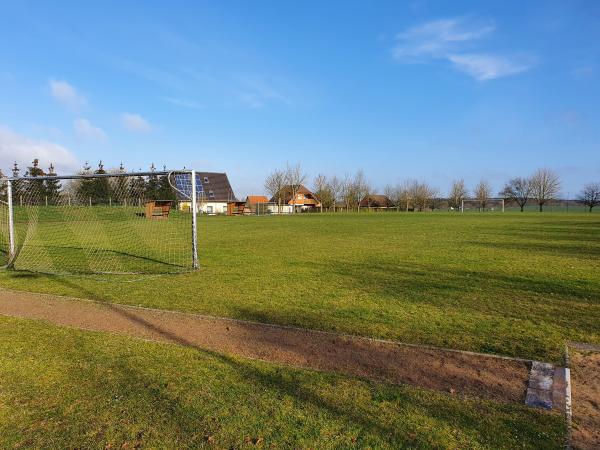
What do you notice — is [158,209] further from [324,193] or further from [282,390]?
[324,193]

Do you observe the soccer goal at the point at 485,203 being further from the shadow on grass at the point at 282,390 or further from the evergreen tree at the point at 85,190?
the shadow on grass at the point at 282,390

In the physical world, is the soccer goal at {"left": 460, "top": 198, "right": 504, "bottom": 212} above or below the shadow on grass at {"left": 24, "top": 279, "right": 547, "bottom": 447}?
above

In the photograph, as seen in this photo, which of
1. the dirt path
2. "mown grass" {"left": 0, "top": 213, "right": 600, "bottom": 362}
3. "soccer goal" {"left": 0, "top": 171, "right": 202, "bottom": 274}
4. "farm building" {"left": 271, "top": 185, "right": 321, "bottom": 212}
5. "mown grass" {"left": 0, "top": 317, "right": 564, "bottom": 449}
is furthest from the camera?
"farm building" {"left": 271, "top": 185, "right": 321, "bottom": 212}

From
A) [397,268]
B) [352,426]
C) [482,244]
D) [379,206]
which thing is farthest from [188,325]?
[379,206]

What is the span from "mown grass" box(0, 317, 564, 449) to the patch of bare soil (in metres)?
0.13

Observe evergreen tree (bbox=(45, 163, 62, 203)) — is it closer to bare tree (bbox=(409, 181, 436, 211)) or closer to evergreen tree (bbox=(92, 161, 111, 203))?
evergreen tree (bbox=(92, 161, 111, 203))

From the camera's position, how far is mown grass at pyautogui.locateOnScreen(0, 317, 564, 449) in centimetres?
307

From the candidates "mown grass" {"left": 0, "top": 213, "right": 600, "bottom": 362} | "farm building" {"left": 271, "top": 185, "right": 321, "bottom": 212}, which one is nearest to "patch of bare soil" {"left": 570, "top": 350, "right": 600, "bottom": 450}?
"mown grass" {"left": 0, "top": 213, "right": 600, "bottom": 362}

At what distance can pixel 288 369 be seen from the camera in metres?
4.35

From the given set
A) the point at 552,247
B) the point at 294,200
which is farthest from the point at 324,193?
the point at 552,247

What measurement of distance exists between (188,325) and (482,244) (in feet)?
46.1

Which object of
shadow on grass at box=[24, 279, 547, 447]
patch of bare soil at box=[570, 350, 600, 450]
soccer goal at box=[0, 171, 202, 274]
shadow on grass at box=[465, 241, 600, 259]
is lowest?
patch of bare soil at box=[570, 350, 600, 450]

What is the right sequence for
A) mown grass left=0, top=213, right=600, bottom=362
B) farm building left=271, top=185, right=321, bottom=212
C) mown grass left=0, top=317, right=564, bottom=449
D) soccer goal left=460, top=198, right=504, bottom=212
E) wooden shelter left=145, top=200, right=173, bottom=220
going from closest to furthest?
mown grass left=0, top=317, right=564, bottom=449 < mown grass left=0, top=213, right=600, bottom=362 < wooden shelter left=145, top=200, right=173, bottom=220 < farm building left=271, top=185, right=321, bottom=212 < soccer goal left=460, top=198, right=504, bottom=212

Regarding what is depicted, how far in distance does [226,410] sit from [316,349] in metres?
1.66
